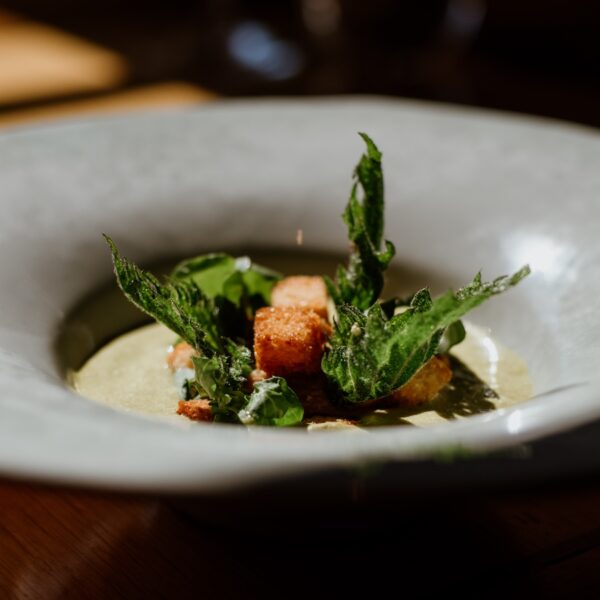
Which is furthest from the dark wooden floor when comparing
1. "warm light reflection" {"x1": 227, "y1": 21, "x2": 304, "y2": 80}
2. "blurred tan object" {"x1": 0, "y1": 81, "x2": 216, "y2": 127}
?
"warm light reflection" {"x1": 227, "y1": 21, "x2": 304, "y2": 80}

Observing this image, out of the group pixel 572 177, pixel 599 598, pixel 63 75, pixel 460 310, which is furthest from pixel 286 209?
pixel 63 75

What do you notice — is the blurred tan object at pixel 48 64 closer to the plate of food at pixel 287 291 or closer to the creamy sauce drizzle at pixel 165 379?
the plate of food at pixel 287 291

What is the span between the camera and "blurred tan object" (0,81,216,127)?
232 cm

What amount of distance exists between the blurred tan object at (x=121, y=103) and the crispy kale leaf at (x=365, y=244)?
1.33m

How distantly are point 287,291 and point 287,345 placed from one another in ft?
0.61

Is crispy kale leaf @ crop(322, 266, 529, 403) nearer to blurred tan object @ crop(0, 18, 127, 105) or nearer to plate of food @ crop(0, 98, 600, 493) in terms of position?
plate of food @ crop(0, 98, 600, 493)

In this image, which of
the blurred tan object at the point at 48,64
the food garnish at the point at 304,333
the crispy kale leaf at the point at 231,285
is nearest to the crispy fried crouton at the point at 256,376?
the food garnish at the point at 304,333

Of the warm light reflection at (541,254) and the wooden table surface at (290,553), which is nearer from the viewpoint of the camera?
the wooden table surface at (290,553)

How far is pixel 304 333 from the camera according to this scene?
3.23ft

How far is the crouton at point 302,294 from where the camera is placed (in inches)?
43.8

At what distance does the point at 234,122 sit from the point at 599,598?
0.96 meters

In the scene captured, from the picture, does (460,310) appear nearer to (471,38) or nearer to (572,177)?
(572,177)

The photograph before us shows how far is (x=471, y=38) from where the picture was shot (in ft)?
11.1

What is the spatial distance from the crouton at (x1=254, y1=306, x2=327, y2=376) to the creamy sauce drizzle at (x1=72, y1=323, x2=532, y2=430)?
9cm
